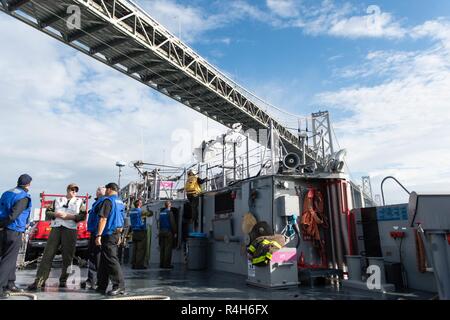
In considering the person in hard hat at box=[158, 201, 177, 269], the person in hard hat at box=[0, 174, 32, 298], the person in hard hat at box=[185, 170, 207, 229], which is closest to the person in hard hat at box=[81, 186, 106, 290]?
the person in hard hat at box=[0, 174, 32, 298]

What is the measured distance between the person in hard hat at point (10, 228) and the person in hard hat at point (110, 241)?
0.99 m

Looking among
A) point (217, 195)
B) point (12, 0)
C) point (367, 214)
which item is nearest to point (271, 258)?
point (367, 214)

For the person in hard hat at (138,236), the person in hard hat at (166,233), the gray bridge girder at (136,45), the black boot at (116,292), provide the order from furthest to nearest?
the gray bridge girder at (136,45)
the person in hard hat at (166,233)
the person in hard hat at (138,236)
the black boot at (116,292)

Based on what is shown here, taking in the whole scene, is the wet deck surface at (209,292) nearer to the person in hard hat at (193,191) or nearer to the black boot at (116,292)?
the black boot at (116,292)

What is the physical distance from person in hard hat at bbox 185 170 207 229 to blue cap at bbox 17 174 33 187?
430 cm

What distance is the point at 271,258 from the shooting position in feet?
16.3

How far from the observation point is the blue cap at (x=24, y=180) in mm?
4206

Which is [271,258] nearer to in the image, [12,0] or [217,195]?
[217,195]

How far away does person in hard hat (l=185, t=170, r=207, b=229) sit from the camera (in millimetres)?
8109

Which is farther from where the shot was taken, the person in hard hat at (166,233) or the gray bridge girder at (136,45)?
the gray bridge girder at (136,45)

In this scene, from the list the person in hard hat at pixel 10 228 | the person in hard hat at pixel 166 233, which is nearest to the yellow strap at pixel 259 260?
the person in hard hat at pixel 166 233

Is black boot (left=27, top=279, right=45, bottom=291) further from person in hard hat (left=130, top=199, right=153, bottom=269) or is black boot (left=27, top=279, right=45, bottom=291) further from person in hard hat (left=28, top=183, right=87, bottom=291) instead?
person in hard hat (left=130, top=199, right=153, bottom=269)

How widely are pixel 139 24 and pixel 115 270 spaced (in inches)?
624

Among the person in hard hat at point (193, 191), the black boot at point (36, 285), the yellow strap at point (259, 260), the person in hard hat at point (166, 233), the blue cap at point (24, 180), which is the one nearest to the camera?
the blue cap at point (24, 180)
